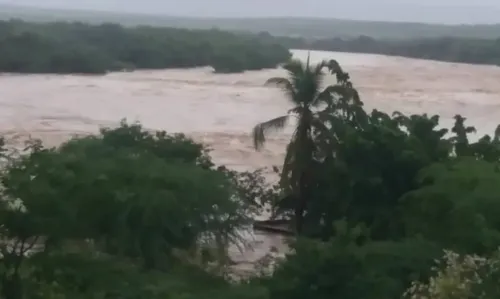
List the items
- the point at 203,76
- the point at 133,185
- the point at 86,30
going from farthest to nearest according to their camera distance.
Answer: the point at 86,30 < the point at 203,76 < the point at 133,185

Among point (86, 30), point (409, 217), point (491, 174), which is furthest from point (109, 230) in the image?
point (86, 30)

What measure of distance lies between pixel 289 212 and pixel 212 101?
24.4m

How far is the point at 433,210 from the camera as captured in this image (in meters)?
13.3

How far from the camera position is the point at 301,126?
56.0ft

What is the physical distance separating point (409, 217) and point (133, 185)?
4.34 m

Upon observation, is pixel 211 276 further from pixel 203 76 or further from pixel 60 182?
pixel 203 76

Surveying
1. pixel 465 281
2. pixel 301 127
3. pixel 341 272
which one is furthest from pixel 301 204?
pixel 465 281

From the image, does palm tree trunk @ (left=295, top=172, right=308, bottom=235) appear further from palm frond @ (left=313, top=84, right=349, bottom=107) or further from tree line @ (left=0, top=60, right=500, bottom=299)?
palm frond @ (left=313, top=84, right=349, bottom=107)

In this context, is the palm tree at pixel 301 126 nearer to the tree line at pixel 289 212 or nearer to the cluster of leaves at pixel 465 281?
the tree line at pixel 289 212

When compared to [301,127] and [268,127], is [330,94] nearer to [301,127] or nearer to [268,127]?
[301,127]

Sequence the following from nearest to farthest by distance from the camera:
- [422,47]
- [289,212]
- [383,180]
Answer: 1. [383,180]
2. [289,212]
3. [422,47]

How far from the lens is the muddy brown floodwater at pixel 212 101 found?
109 ft

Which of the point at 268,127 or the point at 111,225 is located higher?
the point at 268,127

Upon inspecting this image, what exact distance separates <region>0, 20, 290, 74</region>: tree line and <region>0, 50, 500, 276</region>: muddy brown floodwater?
961 mm
